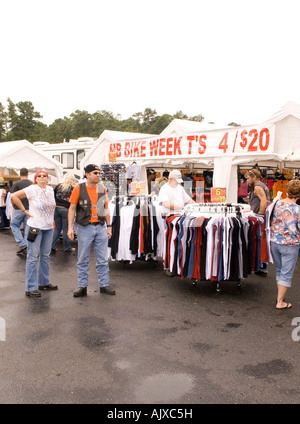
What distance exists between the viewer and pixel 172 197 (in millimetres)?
6316

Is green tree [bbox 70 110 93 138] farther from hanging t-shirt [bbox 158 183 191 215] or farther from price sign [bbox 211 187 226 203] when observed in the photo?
price sign [bbox 211 187 226 203]

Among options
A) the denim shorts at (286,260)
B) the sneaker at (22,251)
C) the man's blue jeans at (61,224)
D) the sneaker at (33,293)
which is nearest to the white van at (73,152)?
the man's blue jeans at (61,224)

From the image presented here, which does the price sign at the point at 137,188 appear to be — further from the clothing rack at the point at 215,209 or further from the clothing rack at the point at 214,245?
the clothing rack at the point at 214,245

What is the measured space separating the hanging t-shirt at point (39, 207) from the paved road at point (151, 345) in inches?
41.7

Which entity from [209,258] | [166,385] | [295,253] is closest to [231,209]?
[209,258]

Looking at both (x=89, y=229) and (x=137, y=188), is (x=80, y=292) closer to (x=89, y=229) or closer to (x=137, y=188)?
(x=89, y=229)

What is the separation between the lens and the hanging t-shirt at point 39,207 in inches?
194

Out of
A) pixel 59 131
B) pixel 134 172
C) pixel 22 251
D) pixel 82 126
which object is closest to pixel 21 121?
pixel 59 131

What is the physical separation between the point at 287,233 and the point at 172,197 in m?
2.37

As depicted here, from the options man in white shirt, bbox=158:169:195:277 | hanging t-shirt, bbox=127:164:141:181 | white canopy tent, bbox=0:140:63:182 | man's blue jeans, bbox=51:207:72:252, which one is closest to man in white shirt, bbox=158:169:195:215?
man in white shirt, bbox=158:169:195:277

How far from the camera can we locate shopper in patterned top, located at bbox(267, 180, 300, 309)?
4.44m

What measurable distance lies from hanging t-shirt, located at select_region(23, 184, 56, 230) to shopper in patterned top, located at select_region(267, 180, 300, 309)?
3.13 m

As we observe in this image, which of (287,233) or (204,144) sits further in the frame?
(204,144)
